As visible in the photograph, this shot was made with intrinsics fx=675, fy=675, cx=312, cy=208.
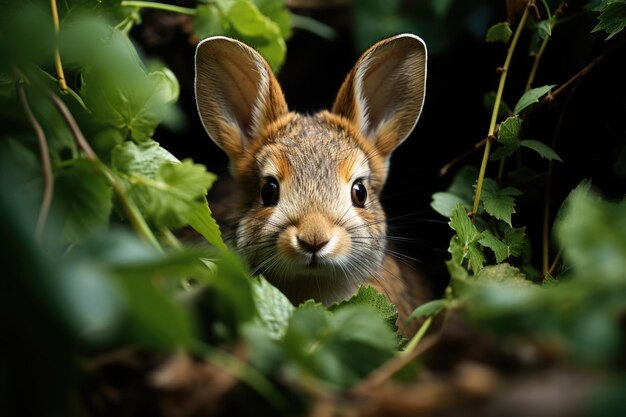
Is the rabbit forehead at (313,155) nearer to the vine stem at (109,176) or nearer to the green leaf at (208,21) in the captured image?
the green leaf at (208,21)

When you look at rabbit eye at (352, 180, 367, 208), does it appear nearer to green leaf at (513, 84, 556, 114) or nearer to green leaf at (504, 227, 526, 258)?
green leaf at (504, 227, 526, 258)

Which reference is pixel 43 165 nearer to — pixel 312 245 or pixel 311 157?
pixel 312 245

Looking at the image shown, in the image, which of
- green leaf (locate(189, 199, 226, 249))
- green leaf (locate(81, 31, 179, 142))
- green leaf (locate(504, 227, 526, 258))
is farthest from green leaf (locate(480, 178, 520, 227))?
green leaf (locate(81, 31, 179, 142))

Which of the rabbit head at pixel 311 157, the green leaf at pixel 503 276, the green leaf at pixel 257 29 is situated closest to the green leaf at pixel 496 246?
the green leaf at pixel 503 276

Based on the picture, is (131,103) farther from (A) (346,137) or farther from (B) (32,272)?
(A) (346,137)

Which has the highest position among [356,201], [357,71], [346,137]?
[357,71]

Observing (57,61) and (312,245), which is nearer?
(57,61)

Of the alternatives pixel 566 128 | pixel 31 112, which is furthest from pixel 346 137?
pixel 31 112

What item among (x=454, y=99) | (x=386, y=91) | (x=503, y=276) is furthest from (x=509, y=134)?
(x=454, y=99)
